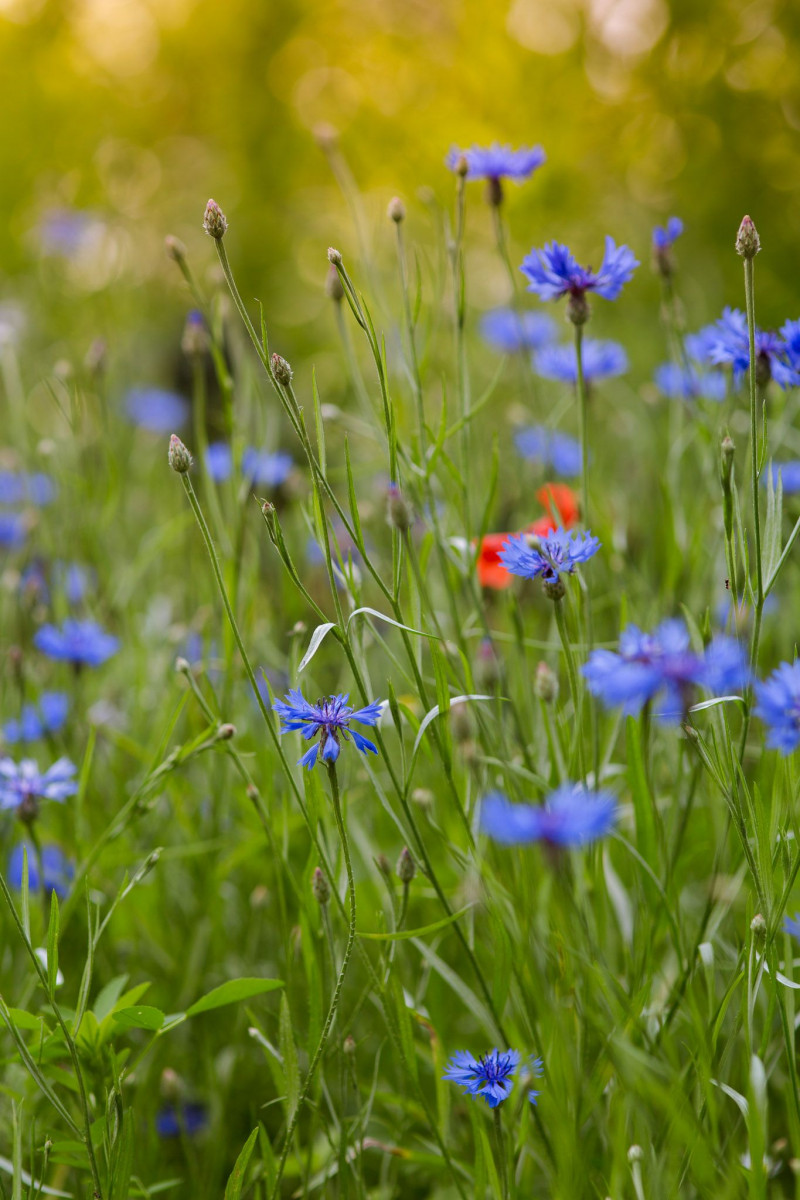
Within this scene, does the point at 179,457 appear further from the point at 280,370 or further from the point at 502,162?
the point at 502,162

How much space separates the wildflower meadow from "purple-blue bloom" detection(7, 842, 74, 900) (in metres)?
0.01


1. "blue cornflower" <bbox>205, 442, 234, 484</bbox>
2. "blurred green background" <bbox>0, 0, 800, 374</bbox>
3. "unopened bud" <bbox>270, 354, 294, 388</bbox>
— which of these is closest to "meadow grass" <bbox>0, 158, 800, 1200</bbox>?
"unopened bud" <bbox>270, 354, 294, 388</bbox>

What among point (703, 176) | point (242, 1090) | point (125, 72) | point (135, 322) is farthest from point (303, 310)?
point (242, 1090)

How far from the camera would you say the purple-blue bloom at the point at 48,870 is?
35.3 inches

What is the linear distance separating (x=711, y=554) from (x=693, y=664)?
54 cm

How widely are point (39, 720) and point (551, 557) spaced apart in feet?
1.76

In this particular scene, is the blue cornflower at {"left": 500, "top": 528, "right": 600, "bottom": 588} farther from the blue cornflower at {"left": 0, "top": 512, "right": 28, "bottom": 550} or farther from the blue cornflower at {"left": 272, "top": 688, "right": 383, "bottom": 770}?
the blue cornflower at {"left": 0, "top": 512, "right": 28, "bottom": 550}

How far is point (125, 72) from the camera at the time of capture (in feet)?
11.8

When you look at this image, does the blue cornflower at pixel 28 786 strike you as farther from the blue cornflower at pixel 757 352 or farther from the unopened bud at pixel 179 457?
the blue cornflower at pixel 757 352

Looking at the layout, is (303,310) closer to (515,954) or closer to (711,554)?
(711,554)

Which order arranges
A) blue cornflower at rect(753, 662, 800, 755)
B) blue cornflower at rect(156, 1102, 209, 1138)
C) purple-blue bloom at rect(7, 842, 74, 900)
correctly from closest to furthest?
blue cornflower at rect(753, 662, 800, 755), blue cornflower at rect(156, 1102, 209, 1138), purple-blue bloom at rect(7, 842, 74, 900)

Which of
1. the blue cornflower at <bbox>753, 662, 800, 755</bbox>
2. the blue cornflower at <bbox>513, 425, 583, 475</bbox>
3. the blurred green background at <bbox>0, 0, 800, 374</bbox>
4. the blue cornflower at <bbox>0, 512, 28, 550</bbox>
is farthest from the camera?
the blurred green background at <bbox>0, 0, 800, 374</bbox>

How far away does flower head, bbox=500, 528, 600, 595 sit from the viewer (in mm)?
541

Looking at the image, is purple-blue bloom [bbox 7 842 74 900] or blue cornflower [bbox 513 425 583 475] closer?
purple-blue bloom [bbox 7 842 74 900]
